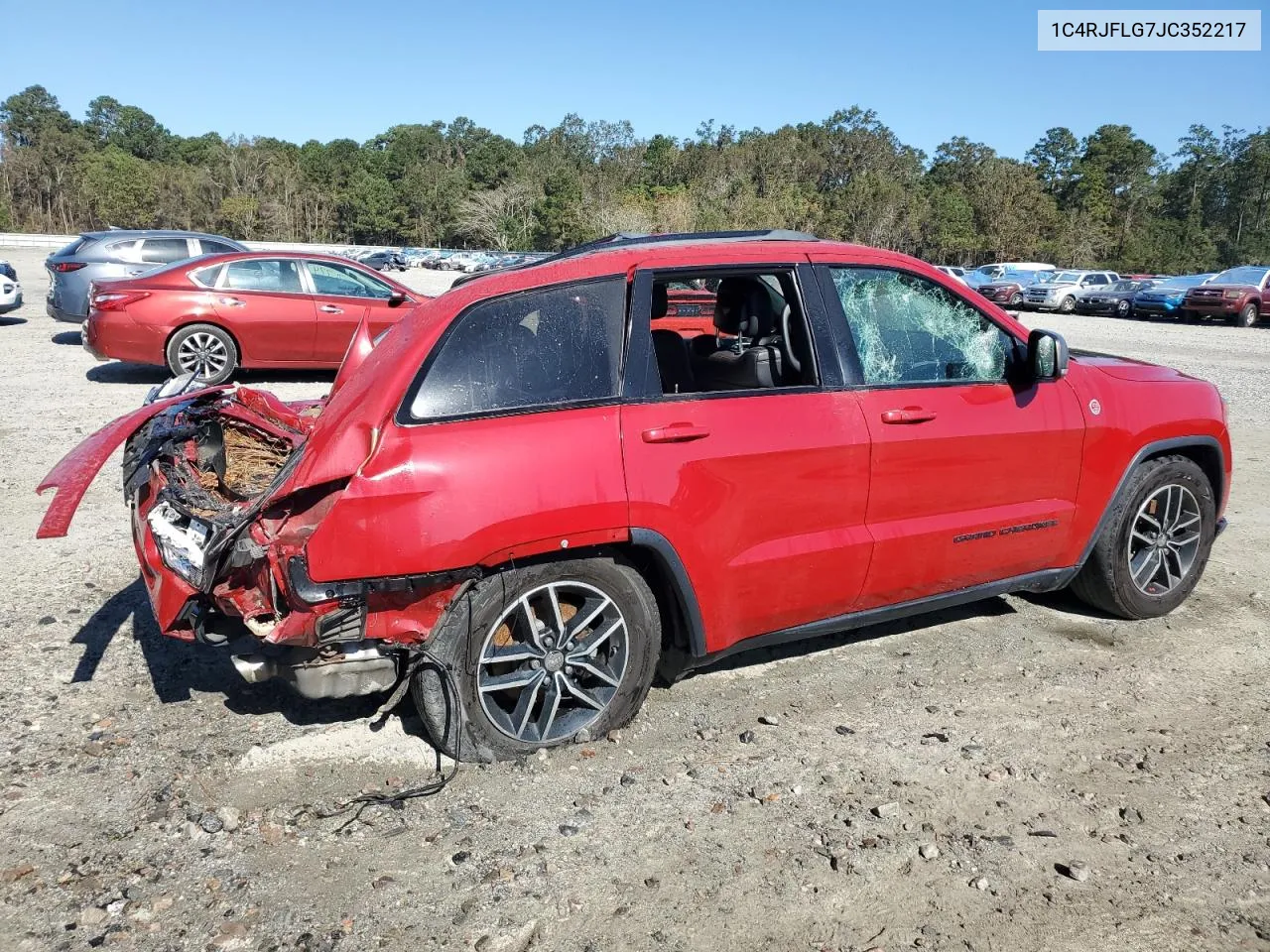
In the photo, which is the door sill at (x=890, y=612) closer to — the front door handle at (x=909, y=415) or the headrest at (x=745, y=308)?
the front door handle at (x=909, y=415)

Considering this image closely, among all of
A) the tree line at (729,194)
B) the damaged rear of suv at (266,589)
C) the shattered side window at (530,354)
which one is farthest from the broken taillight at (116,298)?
the tree line at (729,194)

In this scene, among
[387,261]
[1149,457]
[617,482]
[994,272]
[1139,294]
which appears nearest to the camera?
[617,482]

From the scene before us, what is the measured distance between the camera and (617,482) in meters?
3.47

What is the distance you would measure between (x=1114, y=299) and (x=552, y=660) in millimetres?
31749

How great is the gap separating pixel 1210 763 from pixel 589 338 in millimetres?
2711

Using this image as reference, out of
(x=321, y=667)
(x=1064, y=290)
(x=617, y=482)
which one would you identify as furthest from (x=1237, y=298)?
(x=321, y=667)

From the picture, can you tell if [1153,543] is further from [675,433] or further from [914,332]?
[675,433]

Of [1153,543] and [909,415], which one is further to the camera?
[1153,543]

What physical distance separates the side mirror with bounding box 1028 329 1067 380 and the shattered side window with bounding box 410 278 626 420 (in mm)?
1819

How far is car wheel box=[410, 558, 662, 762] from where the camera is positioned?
11.2 feet

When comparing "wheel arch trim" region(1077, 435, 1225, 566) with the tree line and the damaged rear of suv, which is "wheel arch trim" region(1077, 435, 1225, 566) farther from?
the tree line

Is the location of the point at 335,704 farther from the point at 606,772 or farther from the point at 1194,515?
the point at 1194,515

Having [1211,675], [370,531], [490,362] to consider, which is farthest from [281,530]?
[1211,675]

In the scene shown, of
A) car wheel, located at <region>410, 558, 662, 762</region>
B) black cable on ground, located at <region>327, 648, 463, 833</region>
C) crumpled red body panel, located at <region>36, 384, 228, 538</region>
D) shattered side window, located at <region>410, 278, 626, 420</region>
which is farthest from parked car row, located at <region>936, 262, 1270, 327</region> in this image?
black cable on ground, located at <region>327, 648, 463, 833</region>
